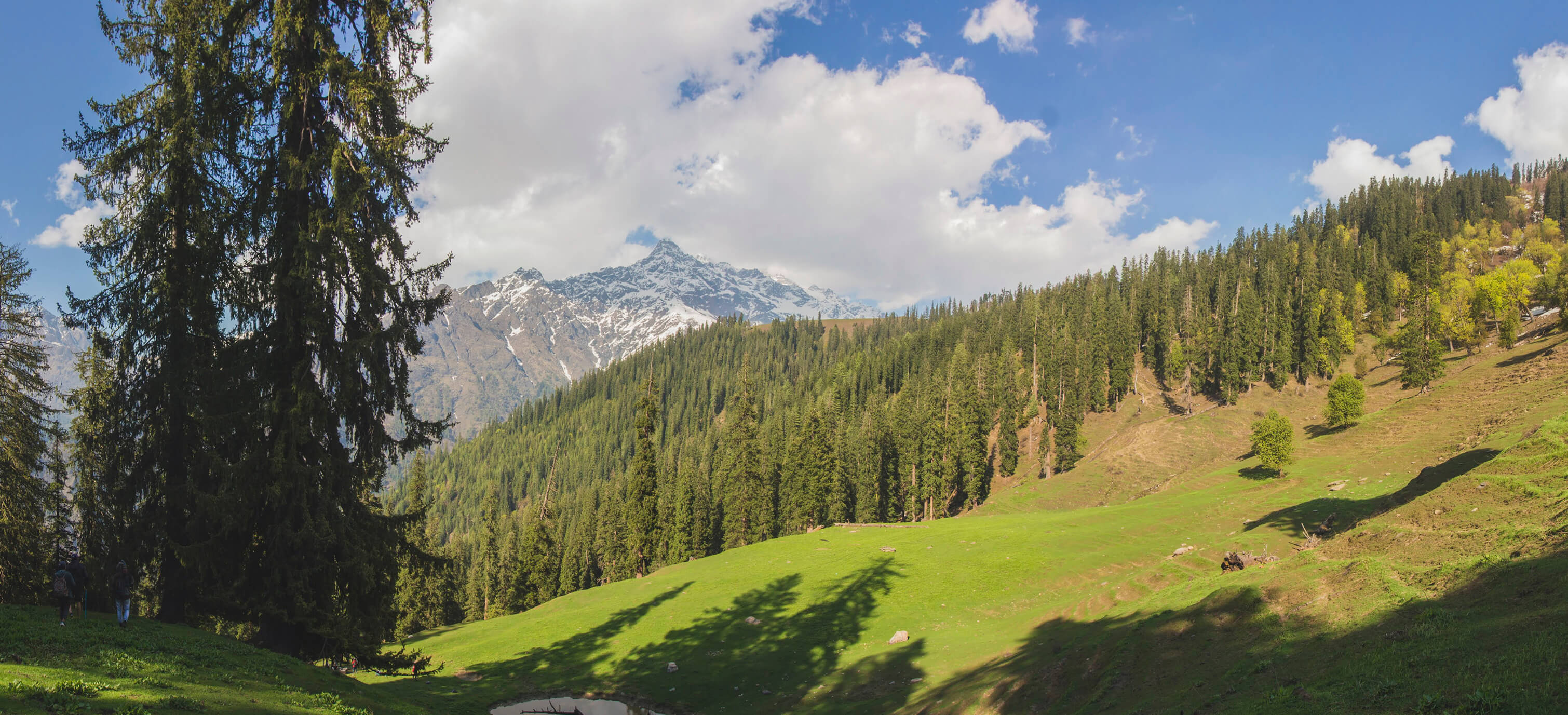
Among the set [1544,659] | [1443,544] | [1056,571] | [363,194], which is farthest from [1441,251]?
[363,194]

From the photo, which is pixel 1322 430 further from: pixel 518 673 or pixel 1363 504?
pixel 518 673

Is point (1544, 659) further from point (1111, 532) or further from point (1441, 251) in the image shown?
point (1441, 251)

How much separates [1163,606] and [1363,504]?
80.7 ft

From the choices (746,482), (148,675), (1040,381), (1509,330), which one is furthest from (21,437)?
(1040,381)

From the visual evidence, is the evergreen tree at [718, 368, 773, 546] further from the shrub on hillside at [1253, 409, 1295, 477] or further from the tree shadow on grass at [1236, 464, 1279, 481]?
the shrub on hillside at [1253, 409, 1295, 477]

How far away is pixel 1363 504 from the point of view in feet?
113

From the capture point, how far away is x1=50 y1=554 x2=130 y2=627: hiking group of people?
1438 centimetres

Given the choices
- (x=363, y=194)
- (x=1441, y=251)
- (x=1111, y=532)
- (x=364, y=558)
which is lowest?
(x=1111, y=532)

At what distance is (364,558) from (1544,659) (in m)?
21.0

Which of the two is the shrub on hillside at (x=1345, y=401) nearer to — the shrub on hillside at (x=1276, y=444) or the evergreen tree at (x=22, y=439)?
the shrub on hillside at (x=1276, y=444)

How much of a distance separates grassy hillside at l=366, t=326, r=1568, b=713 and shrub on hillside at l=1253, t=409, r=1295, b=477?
5.40ft

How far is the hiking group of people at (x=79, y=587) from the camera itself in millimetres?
14383

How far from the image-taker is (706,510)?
85688 millimetres

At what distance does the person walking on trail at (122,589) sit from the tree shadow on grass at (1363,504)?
3752 centimetres
